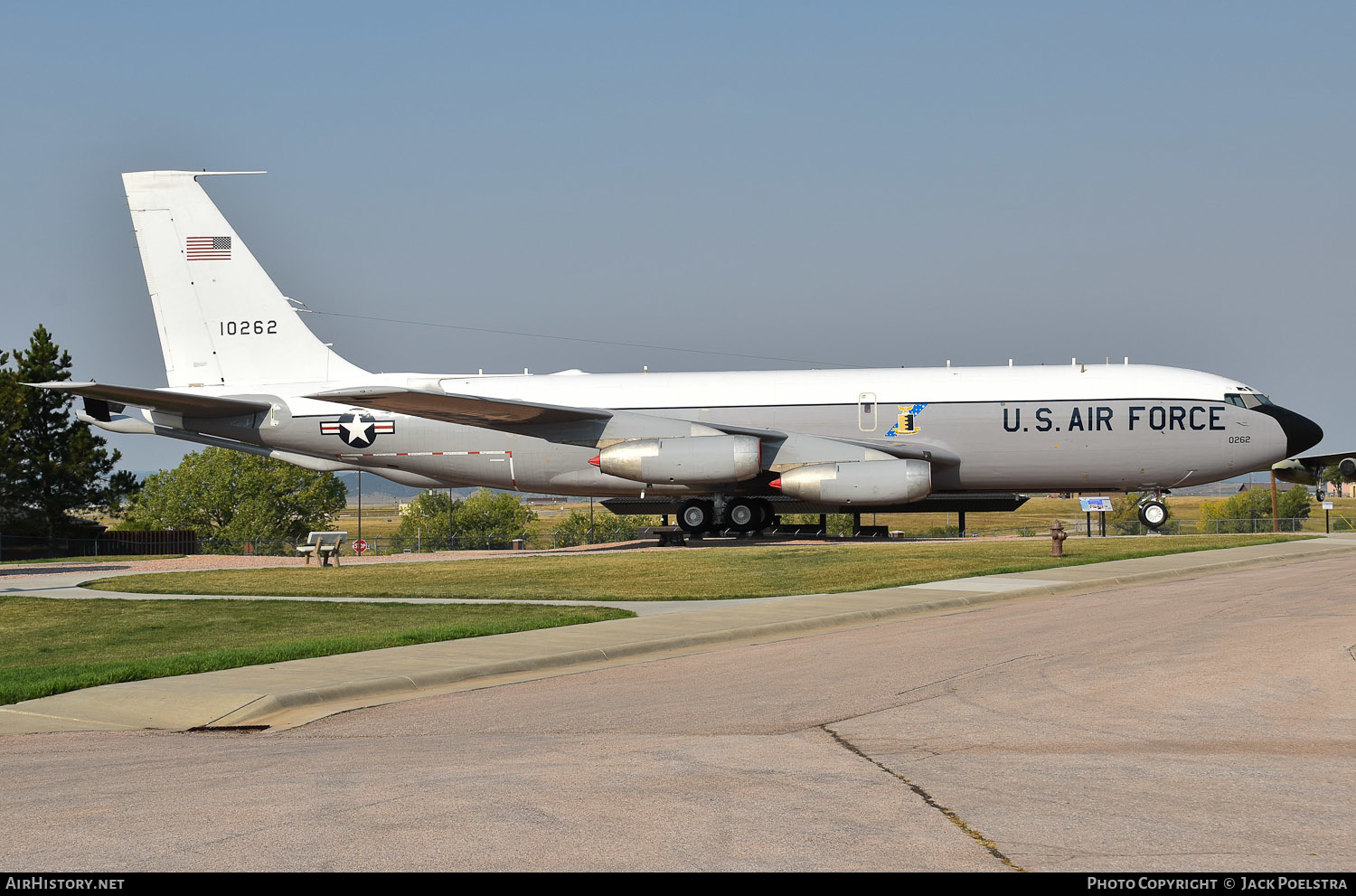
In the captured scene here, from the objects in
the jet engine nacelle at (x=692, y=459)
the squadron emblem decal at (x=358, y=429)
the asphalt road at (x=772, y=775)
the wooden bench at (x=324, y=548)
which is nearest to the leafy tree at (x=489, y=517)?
the squadron emblem decal at (x=358, y=429)

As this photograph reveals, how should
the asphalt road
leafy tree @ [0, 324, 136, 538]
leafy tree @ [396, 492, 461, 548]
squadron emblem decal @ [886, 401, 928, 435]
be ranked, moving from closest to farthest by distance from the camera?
the asphalt road → squadron emblem decal @ [886, 401, 928, 435] → leafy tree @ [0, 324, 136, 538] → leafy tree @ [396, 492, 461, 548]

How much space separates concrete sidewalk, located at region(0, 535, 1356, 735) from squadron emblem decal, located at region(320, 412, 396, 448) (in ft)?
62.1

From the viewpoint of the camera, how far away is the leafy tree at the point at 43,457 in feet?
197

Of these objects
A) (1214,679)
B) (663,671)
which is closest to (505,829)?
(663,671)

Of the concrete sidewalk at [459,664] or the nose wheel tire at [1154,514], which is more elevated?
the nose wheel tire at [1154,514]

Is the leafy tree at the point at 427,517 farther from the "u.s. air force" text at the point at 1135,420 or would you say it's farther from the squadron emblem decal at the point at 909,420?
the "u.s. air force" text at the point at 1135,420

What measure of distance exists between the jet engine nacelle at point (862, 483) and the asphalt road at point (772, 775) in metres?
19.6

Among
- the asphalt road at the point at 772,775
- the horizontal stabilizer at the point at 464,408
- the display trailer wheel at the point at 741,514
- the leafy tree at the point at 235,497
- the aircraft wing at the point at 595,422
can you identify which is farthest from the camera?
the leafy tree at the point at 235,497

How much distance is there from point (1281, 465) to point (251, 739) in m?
34.7

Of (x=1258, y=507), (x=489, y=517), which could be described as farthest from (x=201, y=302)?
(x=489, y=517)

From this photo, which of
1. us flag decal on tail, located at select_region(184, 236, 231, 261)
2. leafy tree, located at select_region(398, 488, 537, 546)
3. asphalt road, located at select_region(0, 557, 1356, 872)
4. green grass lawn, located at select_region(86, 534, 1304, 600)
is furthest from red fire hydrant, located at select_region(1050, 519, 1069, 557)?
leafy tree, located at select_region(398, 488, 537, 546)

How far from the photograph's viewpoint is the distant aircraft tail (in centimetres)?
3753

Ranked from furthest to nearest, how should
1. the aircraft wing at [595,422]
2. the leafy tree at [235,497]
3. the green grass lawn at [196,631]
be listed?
the leafy tree at [235,497] → the aircraft wing at [595,422] → the green grass lawn at [196,631]

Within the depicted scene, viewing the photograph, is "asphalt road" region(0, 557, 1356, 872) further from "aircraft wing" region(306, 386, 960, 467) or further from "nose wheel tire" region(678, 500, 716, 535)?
"nose wheel tire" region(678, 500, 716, 535)
